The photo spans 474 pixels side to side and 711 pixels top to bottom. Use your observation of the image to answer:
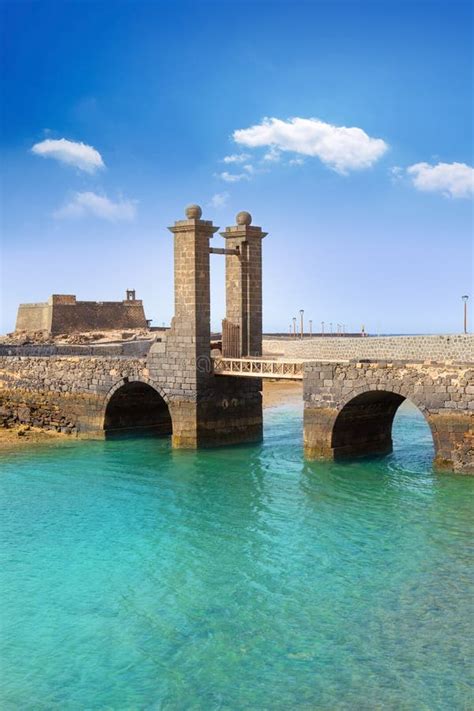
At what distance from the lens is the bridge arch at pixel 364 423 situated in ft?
65.9

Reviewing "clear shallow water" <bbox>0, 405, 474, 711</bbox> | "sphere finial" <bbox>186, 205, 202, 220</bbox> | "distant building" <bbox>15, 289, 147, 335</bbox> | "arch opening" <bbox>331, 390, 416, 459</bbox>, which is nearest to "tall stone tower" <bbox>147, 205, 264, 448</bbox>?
"sphere finial" <bbox>186, 205, 202, 220</bbox>

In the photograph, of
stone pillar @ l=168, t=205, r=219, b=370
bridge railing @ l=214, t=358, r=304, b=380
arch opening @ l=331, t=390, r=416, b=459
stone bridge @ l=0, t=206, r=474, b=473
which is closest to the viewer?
stone bridge @ l=0, t=206, r=474, b=473

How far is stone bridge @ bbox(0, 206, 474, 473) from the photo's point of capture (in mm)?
18250

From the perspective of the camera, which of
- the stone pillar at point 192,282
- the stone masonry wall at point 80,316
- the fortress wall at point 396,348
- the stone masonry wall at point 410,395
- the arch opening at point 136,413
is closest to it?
the stone masonry wall at point 410,395

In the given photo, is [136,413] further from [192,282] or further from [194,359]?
[192,282]

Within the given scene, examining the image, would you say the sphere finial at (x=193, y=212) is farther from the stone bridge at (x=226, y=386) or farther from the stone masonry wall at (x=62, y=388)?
the stone masonry wall at (x=62, y=388)

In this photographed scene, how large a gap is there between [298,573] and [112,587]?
116 inches

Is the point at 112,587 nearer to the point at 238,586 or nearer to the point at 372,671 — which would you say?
the point at 238,586

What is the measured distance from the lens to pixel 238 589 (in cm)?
1218

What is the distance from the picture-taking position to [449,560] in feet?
42.7

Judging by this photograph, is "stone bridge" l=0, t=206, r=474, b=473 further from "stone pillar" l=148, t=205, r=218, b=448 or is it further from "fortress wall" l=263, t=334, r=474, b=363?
"fortress wall" l=263, t=334, r=474, b=363

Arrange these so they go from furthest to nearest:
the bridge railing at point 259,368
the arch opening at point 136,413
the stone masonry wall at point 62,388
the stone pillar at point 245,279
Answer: the arch opening at point 136,413
the stone masonry wall at point 62,388
the stone pillar at point 245,279
the bridge railing at point 259,368

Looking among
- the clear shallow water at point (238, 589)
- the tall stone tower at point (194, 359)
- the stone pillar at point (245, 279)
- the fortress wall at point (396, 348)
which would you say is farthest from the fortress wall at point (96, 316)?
the clear shallow water at point (238, 589)

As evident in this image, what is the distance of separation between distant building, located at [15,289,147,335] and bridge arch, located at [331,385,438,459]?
112 feet
